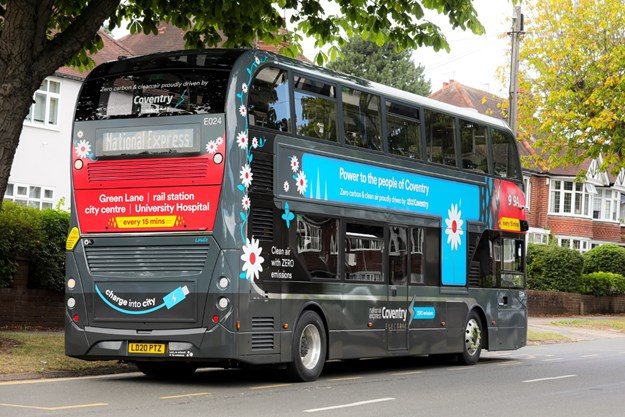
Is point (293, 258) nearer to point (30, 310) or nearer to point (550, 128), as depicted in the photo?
point (30, 310)

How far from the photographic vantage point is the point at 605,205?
221 ft

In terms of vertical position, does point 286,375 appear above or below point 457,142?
below

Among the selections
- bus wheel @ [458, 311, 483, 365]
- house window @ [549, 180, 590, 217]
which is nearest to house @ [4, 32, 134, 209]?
bus wheel @ [458, 311, 483, 365]

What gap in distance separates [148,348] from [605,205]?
5699 cm

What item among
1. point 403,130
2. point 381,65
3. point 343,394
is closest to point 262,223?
point 343,394

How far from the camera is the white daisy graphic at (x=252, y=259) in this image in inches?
549

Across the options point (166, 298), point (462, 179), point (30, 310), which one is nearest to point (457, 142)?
point (462, 179)

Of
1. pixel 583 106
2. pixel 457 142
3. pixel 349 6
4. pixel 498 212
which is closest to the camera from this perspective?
pixel 349 6

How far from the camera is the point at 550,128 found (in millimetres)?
42750

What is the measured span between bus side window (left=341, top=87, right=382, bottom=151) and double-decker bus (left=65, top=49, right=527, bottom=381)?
0.04m

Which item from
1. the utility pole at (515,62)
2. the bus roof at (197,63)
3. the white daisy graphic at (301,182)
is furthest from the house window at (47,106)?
the white daisy graphic at (301,182)

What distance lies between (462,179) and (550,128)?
24421 millimetres

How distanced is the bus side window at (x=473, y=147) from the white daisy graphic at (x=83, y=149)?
751cm

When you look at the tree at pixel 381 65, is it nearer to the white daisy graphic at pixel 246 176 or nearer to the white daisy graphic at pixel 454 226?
the white daisy graphic at pixel 454 226
